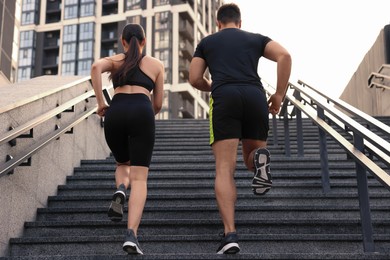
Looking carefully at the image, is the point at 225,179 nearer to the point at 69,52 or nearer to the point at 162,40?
the point at 162,40

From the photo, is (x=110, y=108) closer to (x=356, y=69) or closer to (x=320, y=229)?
(x=320, y=229)

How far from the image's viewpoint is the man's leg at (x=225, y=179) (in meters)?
3.34

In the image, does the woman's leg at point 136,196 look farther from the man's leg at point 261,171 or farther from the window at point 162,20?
the window at point 162,20

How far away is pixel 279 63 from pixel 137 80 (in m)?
0.98

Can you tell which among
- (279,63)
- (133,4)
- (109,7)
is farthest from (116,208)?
(109,7)

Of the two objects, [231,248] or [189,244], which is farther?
[189,244]

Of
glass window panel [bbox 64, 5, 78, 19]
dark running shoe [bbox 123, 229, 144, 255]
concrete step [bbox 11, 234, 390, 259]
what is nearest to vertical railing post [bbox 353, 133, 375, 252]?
concrete step [bbox 11, 234, 390, 259]

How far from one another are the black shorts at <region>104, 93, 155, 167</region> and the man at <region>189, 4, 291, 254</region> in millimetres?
420

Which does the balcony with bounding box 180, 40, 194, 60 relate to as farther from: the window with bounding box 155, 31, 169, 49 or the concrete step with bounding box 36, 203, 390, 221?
the concrete step with bounding box 36, 203, 390, 221

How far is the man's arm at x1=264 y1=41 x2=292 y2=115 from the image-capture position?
3.52m

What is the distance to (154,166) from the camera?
595 centimetres

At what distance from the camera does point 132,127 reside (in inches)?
139

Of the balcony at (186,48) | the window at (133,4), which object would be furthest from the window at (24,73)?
the balcony at (186,48)

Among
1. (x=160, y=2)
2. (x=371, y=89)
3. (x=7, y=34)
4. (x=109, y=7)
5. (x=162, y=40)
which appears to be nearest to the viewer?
(x=371, y=89)
